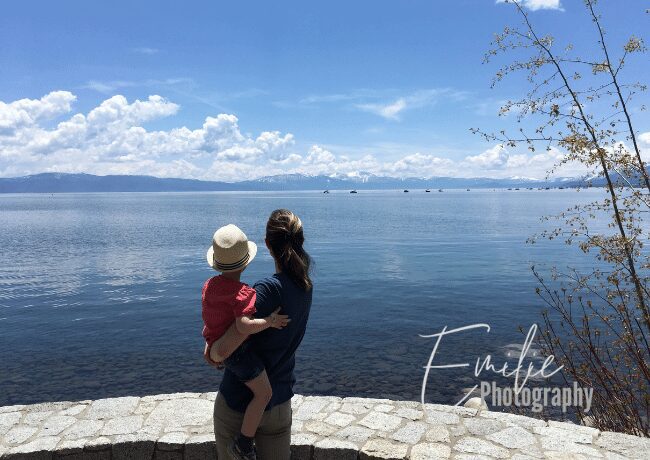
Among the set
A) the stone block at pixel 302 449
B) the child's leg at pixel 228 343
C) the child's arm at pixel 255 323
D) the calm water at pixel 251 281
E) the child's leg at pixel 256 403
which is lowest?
the calm water at pixel 251 281

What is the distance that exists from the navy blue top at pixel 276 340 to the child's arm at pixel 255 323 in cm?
6

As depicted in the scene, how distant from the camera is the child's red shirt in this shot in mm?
3660

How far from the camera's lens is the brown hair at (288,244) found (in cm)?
376

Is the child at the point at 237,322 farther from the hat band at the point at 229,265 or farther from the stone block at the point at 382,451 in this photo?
the stone block at the point at 382,451

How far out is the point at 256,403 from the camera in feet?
12.6

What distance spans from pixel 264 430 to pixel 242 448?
0.68ft

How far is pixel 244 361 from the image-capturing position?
3.79 m

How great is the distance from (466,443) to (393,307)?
16.4 metres

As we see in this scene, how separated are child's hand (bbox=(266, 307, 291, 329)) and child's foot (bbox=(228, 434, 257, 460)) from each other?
3.04ft

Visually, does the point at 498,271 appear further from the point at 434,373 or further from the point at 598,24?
the point at 598,24

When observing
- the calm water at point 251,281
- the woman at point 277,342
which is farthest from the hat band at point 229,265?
A: the calm water at point 251,281

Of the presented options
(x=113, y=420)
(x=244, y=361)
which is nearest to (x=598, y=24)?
(x=244, y=361)

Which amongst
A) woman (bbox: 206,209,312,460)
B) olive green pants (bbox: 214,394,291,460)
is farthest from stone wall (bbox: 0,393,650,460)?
woman (bbox: 206,209,312,460)

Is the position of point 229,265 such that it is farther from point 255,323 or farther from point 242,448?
point 242,448
